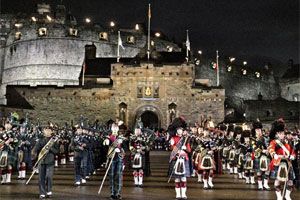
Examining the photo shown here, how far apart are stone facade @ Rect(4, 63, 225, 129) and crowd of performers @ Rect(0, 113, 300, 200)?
1892cm

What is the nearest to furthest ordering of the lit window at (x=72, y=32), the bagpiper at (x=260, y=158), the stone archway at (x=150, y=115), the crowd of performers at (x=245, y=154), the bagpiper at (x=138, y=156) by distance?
the crowd of performers at (x=245, y=154)
the bagpiper at (x=260, y=158)
the bagpiper at (x=138, y=156)
the stone archway at (x=150, y=115)
the lit window at (x=72, y=32)

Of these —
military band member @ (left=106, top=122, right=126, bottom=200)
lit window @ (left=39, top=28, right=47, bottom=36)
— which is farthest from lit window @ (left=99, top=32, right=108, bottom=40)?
military band member @ (left=106, top=122, right=126, bottom=200)

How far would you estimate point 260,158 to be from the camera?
33.9 feet

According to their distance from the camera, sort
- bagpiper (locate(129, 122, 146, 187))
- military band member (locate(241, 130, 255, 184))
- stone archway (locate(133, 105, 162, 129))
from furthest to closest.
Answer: stone archway (locate(133, 105, 162, 129)), military band member (locate(241, 130, 255, 184)), bagpiper (locate(129, 122, 146, 187))

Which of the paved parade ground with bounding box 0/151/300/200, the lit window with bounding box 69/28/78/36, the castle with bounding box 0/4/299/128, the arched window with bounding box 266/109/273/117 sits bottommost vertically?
the paved parade ground with bounding box 0/151/300/200

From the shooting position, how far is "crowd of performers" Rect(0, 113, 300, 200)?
819cm

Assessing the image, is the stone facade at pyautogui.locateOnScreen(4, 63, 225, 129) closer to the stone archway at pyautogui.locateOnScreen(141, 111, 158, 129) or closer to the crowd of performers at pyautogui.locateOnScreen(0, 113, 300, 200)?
the stone archway at pyautogui.locateOnScreen(141, 111, 158, 129)

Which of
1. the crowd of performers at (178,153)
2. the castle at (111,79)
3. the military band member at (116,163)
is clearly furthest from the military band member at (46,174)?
the castle at (111,79)

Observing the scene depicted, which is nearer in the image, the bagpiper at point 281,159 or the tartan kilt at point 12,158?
the bagpiper at point 281,159

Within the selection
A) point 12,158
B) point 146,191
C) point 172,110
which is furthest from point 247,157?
point 172,110

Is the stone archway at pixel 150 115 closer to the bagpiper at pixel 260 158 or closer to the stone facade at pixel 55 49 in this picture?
the stone facade at pixel 55 49

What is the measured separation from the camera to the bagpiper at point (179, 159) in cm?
819

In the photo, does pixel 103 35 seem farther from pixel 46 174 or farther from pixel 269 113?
pixel 46 174

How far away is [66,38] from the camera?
179ft
